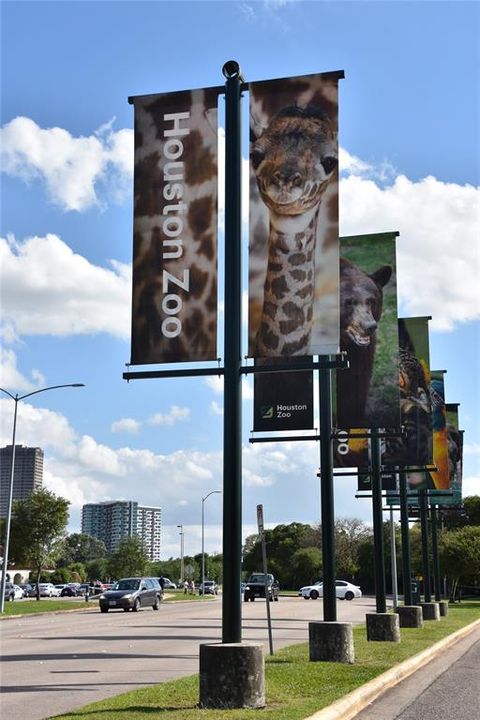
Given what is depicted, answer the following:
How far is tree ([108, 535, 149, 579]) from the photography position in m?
94.9

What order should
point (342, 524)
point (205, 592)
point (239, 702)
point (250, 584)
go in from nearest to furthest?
point (239, 702), point (250, 584), point (205, 592), point (342, 524)

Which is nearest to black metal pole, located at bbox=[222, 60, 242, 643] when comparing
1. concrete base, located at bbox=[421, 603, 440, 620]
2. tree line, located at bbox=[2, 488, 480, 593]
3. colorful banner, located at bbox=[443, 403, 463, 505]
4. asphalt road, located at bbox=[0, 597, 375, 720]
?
asphalt road, located at bbox=[0, 597, 375, 720]

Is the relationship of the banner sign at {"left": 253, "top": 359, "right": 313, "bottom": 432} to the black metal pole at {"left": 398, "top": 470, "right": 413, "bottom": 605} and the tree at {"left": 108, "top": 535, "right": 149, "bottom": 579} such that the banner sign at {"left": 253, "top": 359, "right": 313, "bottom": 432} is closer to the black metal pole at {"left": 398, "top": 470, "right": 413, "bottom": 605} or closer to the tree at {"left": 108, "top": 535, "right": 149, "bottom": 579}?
the black metal pole at {"left": 398, "top": 470, "right": 413, "bottom": 605}

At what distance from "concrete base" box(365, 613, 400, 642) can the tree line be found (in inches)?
906

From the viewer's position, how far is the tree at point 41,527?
198 ft

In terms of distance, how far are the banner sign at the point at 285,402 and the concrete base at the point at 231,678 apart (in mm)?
7995

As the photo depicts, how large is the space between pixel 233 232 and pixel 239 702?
5623mm

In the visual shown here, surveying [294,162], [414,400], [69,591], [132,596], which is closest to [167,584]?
[69,591]

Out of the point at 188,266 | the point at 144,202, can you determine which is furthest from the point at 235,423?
the point at 144,202

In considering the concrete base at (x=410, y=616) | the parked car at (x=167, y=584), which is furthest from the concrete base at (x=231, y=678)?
the parked car at (x=167, y=584)

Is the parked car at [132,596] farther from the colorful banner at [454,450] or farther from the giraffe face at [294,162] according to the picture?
the giraffe face at [294,162]

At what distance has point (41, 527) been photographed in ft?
199

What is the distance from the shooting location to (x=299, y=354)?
11.2 metres

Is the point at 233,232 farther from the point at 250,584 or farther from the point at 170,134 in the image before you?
the point at 250,584
